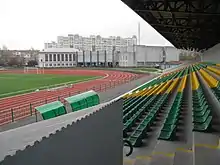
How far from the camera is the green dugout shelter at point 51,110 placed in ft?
26.8

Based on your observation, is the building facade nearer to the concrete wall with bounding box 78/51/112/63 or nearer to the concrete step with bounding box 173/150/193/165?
the concrete wall with bounding box 78/51/112/63

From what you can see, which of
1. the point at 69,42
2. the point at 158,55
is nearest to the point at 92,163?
the point at 158,55

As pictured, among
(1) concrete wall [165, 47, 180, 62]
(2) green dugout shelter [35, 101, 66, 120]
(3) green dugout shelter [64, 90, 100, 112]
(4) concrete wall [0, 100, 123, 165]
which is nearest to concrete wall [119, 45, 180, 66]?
(1) concrete wall [165, 47, 180, 62]

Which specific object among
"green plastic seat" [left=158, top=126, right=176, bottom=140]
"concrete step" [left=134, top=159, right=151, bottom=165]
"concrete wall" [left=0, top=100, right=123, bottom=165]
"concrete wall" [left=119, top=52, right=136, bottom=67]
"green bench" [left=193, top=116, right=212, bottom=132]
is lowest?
"concrete step" [left=134, top=159, right=151, bottom=165]

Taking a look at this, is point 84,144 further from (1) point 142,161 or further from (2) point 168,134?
(2) point 168,134

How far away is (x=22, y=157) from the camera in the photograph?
0.82 metres

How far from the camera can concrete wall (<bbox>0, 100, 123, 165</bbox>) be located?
2.91ft

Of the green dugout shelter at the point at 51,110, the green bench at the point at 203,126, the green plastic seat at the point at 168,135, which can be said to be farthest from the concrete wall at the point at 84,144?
the green dugout shelter at the point at 51,110

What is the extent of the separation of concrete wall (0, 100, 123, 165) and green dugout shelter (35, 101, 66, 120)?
6.79 m

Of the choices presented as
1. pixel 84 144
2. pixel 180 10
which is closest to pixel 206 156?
pixel 84 144

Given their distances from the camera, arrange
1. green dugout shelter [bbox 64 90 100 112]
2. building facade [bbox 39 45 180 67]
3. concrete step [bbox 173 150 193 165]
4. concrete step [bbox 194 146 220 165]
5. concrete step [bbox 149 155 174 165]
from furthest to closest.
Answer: building facade [bbox 39 45 180 67] < green dugout shelter [bbox 64 90 100 112] < concrete step [bbox 149 155 174 165] < concrete step [bbox 173 150 193 165] < concrete step [bbox 194 146 220 165]

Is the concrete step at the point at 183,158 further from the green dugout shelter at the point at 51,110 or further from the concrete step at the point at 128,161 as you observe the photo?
the green dugout shelter at the point at 51,110

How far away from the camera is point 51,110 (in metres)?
8.42

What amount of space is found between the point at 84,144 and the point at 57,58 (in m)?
72.3
